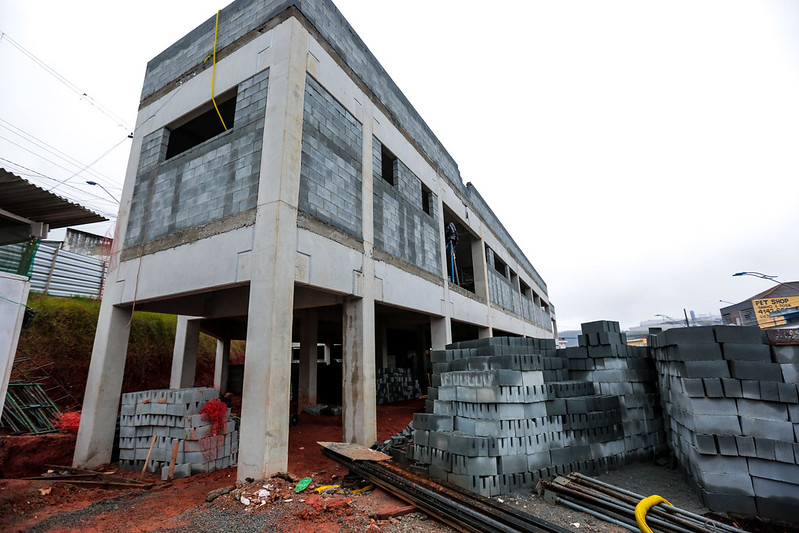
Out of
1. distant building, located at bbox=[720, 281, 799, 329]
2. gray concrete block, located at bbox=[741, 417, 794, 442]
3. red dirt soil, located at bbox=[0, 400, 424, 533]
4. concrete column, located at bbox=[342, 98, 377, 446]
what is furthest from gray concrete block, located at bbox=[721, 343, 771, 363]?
distant building, located at bbox=[720, 281, 799, 329]

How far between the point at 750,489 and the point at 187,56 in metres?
14.8

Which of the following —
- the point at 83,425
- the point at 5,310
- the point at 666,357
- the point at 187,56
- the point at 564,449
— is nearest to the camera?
the point at 5,310

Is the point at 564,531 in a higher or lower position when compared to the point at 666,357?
lower

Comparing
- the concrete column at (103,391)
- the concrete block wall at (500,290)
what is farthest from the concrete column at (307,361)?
the concrete block wall at (500,290)

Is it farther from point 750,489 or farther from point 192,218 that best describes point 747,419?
point 192,218

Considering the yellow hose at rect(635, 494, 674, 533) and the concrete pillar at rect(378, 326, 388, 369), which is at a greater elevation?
the concrete pillar at rect(378, 326, 388, 369)

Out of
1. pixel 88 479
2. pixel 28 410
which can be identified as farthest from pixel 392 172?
pixel 28 410

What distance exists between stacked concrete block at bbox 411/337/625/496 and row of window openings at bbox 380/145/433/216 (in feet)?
21.6

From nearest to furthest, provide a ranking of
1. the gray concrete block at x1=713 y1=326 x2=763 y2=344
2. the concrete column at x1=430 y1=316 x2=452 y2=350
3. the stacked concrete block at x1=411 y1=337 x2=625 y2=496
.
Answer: the gray concrete block at x1=713 y1=326 x2=763 y2=344
the stacked concrete block at x1=411 y1=337 x2=625 y2=496
the concrete column at x1=430 y1=316 x2=452 y2=350

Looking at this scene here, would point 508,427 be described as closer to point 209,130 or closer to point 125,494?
point 125,494

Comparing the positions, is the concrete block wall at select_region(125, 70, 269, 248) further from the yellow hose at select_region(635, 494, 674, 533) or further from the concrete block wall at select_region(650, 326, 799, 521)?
the concrete block wall at select_region(650, 326, 799, 521)

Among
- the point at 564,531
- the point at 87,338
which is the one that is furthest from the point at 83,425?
the point at 564,531

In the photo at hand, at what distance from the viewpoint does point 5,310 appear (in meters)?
5.72

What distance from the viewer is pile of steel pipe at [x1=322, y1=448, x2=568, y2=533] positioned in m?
4.14
